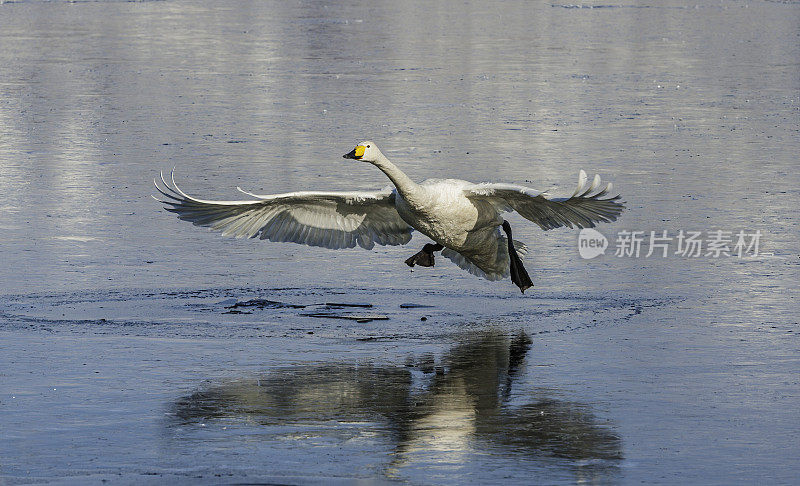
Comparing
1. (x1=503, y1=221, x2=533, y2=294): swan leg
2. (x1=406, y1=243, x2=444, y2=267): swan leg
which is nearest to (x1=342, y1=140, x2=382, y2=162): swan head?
(x1=406, y1=243, x2=444, y2=267): swan leg

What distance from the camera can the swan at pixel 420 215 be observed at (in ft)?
35.1

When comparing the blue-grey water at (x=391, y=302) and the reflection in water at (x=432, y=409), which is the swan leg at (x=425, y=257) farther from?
the reflection in water at (x=432, y=409)

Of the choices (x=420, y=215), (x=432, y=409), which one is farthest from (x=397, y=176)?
(x=432, y=409)

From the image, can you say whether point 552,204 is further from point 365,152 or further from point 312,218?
point 312,218

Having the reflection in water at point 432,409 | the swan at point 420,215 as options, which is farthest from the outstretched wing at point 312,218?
the reflection in water at point 432,409

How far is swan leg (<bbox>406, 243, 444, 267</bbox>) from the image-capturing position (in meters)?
11.4

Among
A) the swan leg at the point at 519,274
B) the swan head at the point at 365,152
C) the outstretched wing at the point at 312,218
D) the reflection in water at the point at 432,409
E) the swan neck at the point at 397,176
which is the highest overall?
the swan head at the point at 365,152

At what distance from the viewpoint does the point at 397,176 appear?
34.2ft

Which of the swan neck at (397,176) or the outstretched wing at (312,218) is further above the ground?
the swan neck at (397,176)

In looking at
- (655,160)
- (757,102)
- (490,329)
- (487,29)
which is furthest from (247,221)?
(487,29)

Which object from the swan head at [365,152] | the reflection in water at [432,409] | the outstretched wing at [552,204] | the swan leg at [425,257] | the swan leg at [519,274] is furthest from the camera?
the swan leg at [425,257]

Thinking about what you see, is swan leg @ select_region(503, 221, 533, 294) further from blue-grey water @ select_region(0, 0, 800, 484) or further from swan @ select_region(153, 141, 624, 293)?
blue-grey water @ select_region(0, 0, 800, 484)

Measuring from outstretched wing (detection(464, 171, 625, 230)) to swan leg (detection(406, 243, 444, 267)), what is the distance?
2.04 feet

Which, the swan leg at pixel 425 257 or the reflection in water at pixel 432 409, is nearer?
the reflection in water at pixel 432 409
